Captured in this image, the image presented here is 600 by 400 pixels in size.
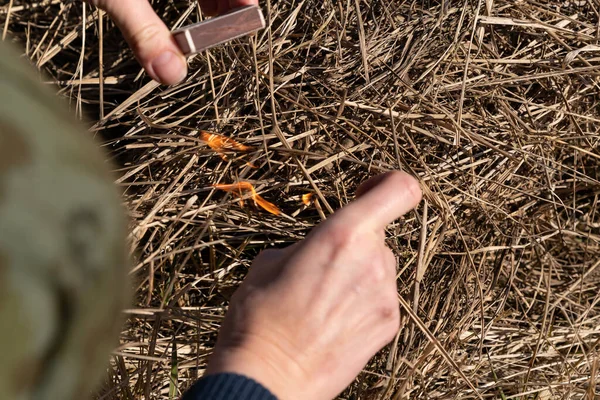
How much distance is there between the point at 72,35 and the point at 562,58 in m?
1.39

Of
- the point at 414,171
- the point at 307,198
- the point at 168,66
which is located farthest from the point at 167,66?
the point at 414,171

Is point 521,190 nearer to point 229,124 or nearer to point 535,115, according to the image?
point 535,115

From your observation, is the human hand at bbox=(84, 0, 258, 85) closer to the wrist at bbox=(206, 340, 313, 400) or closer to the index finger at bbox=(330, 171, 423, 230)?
the index finger at bbox=(330, 171, 423, 230)

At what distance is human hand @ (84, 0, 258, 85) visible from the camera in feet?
4.14

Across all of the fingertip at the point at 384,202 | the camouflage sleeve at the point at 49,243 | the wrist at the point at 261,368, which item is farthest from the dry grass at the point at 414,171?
the camouflage sleeve at the point at 49,243

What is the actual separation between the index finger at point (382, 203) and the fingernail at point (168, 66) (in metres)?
0.44

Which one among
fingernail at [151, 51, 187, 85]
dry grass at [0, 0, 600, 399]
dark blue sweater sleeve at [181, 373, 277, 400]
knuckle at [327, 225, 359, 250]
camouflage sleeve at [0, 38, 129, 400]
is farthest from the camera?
dry grass at [0, 0, 600, 399]

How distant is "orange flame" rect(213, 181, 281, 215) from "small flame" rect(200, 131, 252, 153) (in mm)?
88

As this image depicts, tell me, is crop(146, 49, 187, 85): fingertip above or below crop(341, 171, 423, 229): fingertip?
above

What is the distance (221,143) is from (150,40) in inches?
18.1

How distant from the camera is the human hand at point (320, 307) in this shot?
3.05 ft

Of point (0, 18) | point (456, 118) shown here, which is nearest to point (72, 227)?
point (456, 118)

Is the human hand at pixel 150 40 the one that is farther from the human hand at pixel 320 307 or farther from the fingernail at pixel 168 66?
the human hand at pixel 320 307

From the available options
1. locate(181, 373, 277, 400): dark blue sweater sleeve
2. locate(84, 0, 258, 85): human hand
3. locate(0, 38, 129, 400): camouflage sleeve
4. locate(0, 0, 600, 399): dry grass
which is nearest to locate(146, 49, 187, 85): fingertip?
locate(84, 0, 258, 85): human hand
